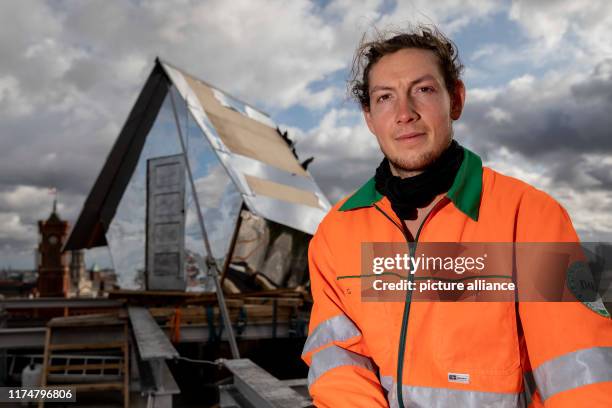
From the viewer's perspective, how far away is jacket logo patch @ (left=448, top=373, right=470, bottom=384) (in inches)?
63.2

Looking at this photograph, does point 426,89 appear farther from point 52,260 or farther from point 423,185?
point 52,260

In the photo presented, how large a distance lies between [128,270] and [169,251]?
1.41 m

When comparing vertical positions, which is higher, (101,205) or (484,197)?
(101,205)

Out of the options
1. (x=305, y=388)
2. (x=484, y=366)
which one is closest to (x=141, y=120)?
(x=305, y=388)

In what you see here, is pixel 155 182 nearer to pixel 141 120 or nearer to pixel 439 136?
pixel 141 120

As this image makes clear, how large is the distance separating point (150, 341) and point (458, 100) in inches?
159

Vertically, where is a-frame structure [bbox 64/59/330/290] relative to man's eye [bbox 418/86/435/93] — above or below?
above

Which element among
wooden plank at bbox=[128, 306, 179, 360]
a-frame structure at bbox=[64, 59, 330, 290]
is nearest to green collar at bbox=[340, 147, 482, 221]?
wooden plank at bbox=[128, 306, 179, 360]

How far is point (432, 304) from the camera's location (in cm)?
171

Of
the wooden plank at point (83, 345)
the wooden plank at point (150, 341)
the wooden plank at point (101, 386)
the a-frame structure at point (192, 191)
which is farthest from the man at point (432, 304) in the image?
the a-frame structure at point (192, 191)

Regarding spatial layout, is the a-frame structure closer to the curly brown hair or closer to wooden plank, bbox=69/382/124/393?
wooden plank, bbox=69/382/124/393

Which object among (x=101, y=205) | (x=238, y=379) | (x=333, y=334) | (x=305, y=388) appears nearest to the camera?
(x=333, y=334)

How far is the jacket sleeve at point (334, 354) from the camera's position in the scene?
1.77 metres

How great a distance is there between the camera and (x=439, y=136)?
184 centimetres
